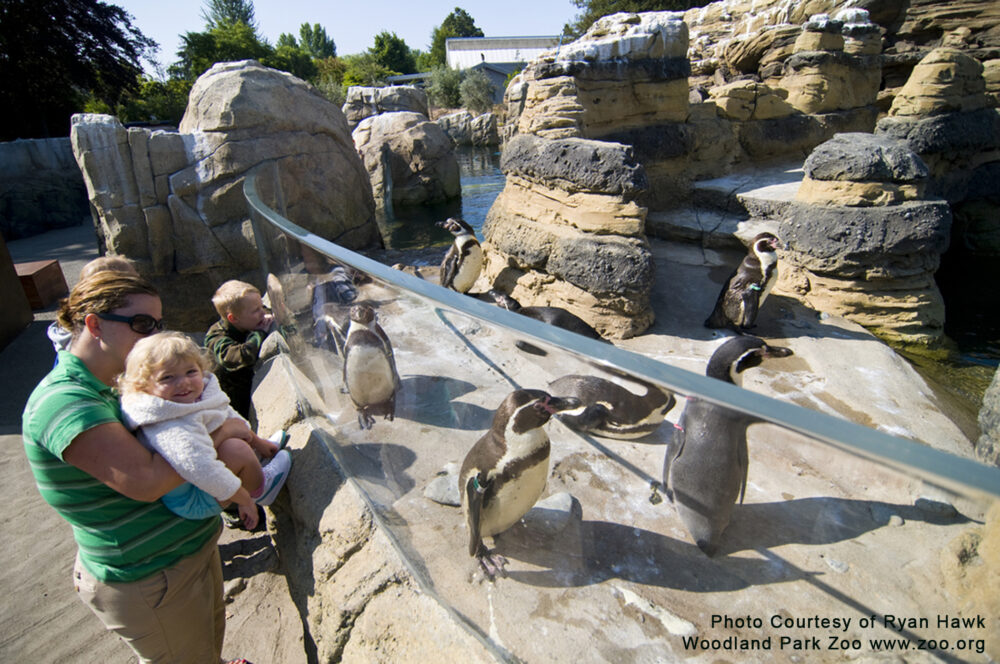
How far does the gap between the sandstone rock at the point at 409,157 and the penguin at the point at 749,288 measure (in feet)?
40.6

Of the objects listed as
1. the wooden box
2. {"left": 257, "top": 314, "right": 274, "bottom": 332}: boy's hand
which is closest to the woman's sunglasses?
{"left": 257, "top": 314, "right": 274, "bottom": 332}: boy's hand

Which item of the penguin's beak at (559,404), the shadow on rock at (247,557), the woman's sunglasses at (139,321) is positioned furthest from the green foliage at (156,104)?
the penguin's beak at (559,404)

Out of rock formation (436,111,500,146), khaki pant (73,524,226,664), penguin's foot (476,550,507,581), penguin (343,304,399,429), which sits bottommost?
khaki pant (73,524,226,664)

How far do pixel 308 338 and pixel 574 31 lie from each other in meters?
31.3

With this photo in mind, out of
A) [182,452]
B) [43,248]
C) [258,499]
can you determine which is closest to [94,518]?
[182,452]

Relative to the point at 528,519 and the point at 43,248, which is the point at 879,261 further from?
the point at 43,248

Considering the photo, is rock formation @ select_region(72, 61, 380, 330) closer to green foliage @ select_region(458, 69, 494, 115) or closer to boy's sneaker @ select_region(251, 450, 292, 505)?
boy's sneaker @ select_region(251, 450, 292, 505)

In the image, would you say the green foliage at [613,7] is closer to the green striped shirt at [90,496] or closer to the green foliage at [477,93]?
the green foliage at [477,93]

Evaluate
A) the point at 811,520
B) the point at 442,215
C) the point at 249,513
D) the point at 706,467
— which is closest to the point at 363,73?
the point at 442,215

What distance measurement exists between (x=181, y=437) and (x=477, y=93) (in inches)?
1266

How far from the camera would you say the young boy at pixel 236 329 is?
9.74 ft

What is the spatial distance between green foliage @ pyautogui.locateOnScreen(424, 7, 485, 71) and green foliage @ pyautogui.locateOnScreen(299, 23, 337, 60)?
1206 cm

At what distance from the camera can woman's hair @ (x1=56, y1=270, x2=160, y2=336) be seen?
5.49 ft

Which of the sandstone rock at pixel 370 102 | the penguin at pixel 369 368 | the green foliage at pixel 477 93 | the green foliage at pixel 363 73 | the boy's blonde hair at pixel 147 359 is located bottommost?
the penguin at pixel 369 368
